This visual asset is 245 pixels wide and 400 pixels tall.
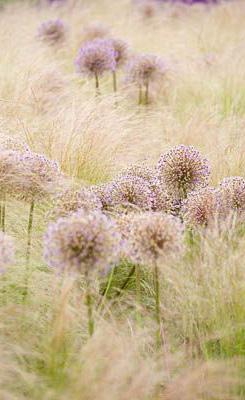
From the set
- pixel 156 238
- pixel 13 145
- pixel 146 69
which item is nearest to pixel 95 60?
pixel 146 69

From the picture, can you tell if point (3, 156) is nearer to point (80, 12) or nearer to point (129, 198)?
point (129, 198)

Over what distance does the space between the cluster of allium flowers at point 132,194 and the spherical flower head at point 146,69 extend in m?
2.15

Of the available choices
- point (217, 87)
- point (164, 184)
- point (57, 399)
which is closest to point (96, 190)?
point (164, 184)

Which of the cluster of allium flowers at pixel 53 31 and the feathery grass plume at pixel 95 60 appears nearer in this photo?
the feathery grass plume at pixel 95 60

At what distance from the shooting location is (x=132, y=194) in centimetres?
204

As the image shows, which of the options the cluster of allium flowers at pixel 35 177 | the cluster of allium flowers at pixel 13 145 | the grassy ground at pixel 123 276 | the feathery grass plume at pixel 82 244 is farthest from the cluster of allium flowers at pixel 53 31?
the feathery grass plume at pixel 82 244

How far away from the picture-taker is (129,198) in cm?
205

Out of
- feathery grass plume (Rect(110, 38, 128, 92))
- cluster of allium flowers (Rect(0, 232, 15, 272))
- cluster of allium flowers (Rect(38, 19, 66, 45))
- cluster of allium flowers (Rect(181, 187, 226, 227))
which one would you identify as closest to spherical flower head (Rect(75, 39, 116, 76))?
feathery grass plume (Rect(110, 38, 128, 92))

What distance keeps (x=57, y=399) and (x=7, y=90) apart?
293 cm

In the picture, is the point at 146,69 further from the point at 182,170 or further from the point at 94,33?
the point at 94,33

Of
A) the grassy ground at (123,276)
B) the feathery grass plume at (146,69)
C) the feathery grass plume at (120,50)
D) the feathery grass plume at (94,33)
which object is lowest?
the grassy ground at (123,276)

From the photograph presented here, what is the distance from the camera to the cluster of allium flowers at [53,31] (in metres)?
5.85

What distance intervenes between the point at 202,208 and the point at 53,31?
4301mm

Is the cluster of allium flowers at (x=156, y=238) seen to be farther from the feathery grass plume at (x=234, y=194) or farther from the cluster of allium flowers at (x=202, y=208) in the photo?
the feathery grass plume at (x=234, y=194)
